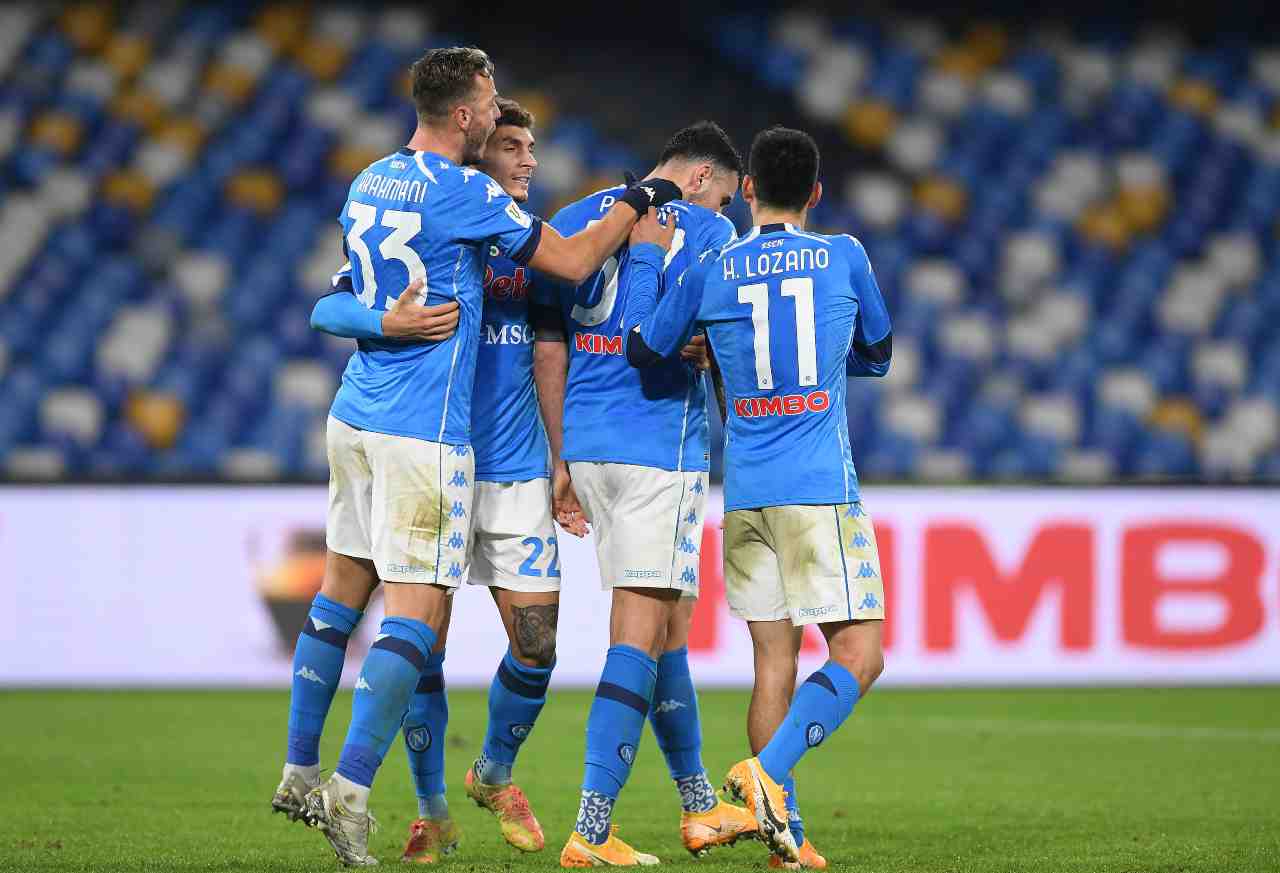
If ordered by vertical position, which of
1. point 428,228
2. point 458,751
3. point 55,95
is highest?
point 55,95

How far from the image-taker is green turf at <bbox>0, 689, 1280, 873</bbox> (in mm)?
5066

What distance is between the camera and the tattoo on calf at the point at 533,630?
205 inches

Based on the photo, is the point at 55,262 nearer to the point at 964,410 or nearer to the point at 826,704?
the point at 964,410

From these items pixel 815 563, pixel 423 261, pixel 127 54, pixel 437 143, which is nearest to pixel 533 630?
pixel 815 563

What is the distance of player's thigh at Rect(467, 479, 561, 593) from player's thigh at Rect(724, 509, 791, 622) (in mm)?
539

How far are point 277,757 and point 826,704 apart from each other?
141 inches

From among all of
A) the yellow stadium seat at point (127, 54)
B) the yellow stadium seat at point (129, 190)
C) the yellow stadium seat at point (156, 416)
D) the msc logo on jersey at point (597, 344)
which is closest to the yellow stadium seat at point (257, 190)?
the yellow stadium seat at point (129, 190)

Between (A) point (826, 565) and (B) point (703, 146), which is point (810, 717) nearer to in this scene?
(A) point (826, 565)

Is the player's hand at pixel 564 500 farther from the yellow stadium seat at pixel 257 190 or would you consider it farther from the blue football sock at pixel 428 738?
the yellow stadium seat at pixel 257 190

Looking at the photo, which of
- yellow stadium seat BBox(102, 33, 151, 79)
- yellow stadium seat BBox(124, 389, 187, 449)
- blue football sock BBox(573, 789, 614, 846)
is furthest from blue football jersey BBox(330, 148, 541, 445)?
yellow stadium seat BBox(102, 33, 151, 79)

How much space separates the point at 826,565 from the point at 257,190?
11448 mm

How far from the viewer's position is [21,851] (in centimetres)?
496

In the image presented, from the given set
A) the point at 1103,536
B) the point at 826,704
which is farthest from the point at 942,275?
the point at 826,704

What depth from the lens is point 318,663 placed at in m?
5.05
